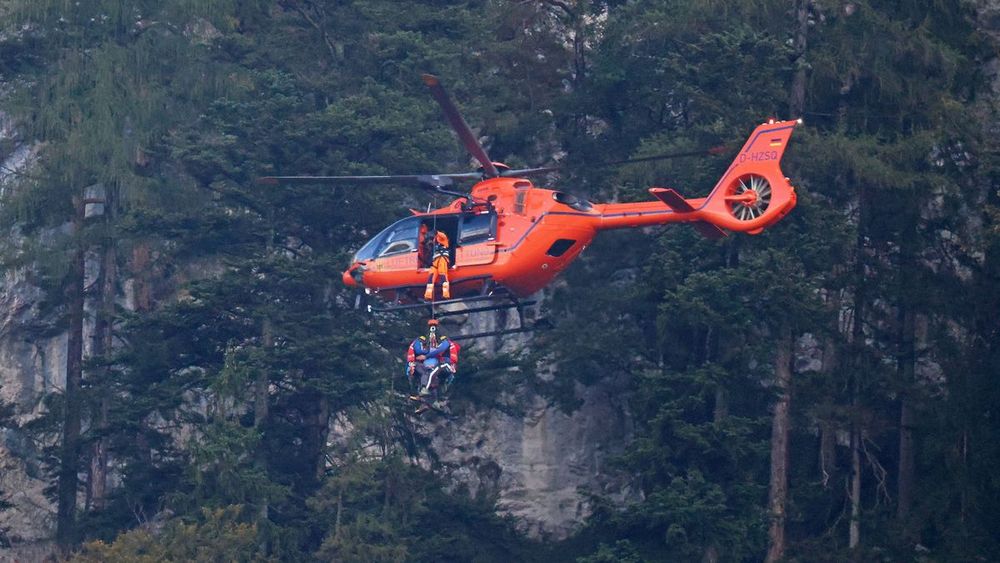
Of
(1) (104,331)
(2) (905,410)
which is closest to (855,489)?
(2) (905,410)

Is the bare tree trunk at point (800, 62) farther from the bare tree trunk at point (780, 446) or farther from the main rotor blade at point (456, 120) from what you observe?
the main rotor blade at point (456, 120)

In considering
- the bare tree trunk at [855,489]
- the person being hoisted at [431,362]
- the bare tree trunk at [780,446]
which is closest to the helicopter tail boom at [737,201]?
the person being hoisted at [431,362]

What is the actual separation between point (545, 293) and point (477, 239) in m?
6.71

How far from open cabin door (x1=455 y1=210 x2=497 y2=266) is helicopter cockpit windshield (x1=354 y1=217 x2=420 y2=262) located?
0.79 metres

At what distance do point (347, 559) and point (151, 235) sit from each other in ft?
23.3

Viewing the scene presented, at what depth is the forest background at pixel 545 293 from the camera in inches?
1045

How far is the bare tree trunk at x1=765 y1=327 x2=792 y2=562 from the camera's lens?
87.9ft

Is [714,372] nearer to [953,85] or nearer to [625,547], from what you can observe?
[625,547]

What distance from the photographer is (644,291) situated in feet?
90.2

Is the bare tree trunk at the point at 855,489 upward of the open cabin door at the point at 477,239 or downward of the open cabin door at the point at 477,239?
downward

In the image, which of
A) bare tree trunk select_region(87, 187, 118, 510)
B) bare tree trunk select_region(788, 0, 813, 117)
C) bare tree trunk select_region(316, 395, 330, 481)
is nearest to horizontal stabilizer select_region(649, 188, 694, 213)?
bare tree trunk select_region(788, 0, 813, 117)

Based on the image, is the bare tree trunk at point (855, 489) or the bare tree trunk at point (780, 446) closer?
the bare tree trunk at point (780, 446)

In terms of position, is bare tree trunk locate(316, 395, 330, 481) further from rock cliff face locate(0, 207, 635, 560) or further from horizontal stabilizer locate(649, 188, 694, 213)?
horizontal stabilizer locate(649, 188, 694, 213)

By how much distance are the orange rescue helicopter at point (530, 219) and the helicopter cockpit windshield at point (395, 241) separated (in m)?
0.03
